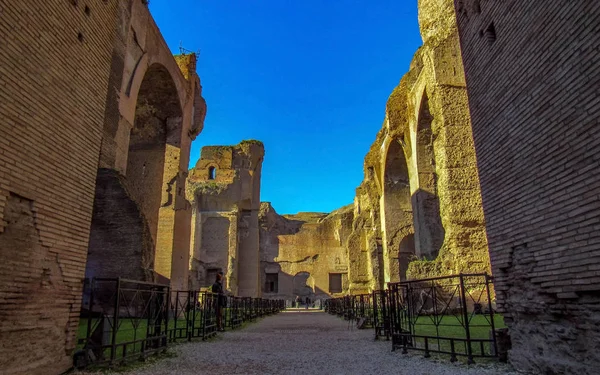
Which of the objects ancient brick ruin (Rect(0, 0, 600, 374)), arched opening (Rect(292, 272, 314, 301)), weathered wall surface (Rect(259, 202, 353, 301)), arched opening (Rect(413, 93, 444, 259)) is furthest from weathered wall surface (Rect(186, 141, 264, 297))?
ancient brick ruin (Rect(0, 0, 600, 374))

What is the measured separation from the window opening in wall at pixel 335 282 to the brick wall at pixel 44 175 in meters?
29.8

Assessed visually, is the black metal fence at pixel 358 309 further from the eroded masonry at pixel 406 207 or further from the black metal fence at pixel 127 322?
the black metal fence at pixel 127 322

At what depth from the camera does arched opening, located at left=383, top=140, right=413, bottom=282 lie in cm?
1959

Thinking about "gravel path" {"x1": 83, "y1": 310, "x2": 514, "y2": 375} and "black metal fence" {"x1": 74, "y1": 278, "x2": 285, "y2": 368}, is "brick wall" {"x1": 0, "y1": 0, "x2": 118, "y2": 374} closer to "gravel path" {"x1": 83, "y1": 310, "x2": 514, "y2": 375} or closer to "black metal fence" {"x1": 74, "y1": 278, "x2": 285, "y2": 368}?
"black metal fence" {"x1": 74, "y1": 278, "x2": 285, "y2": 368}

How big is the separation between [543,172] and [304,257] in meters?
30.7

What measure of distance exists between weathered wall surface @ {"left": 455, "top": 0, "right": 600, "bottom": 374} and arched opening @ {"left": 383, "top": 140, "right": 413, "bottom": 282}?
14.5 meters

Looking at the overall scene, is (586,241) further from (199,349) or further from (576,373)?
(199,349)

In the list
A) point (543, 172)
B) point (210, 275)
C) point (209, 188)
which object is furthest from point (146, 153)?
point (210, 275)

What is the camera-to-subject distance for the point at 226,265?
88.0ft

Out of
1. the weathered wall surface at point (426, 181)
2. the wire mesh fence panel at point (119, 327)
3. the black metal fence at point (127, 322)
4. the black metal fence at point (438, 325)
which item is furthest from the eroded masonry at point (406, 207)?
the wire mesh fence panel at point (119, 327)

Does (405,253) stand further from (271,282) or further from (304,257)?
(271,282)

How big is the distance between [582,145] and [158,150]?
13.2m

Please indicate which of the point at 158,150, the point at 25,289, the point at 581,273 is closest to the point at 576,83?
the point at 581,273

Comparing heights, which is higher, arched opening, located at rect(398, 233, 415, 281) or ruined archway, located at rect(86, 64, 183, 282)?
ruined archway, located at rect(86, 64, 183, 282)
